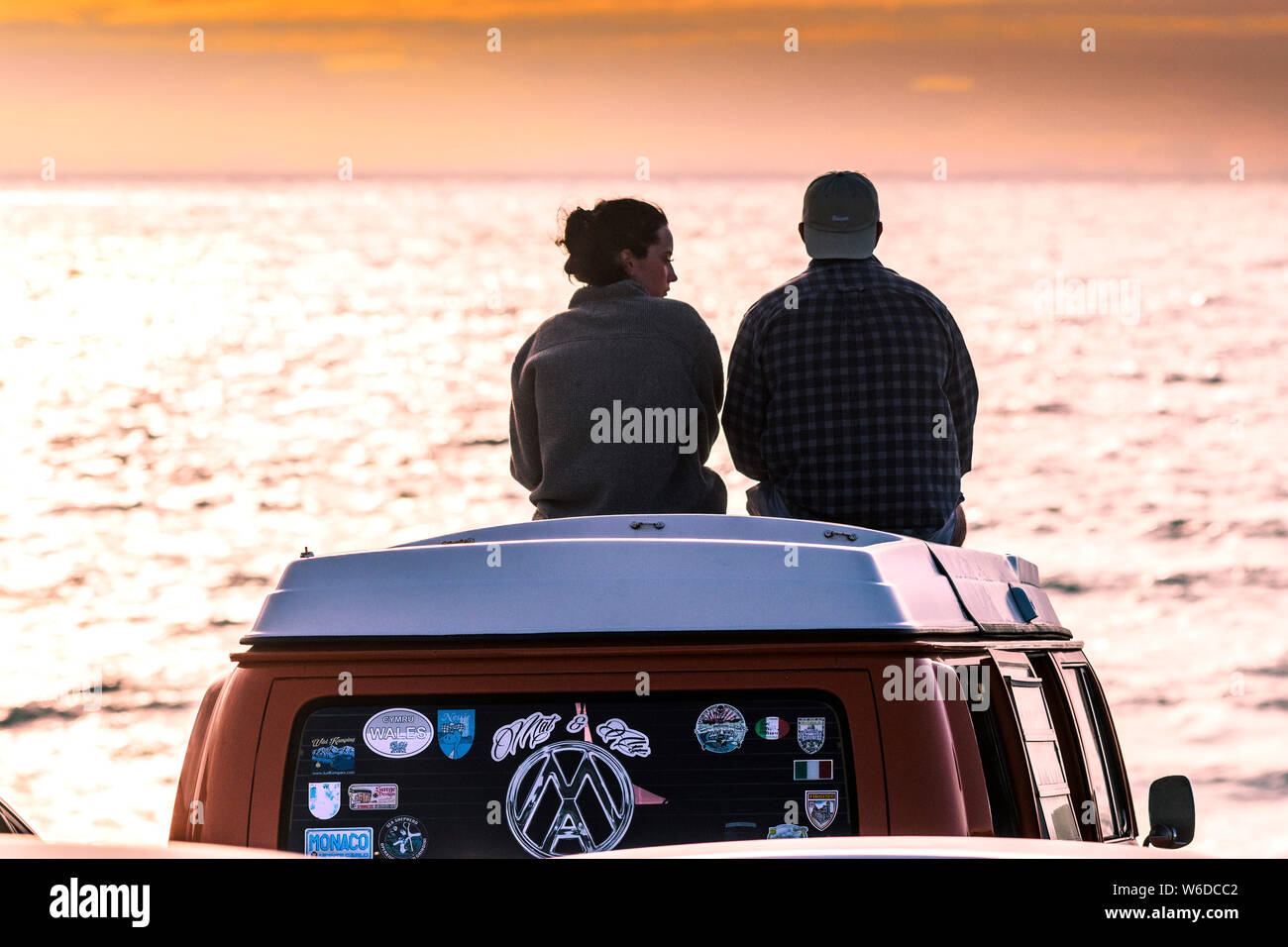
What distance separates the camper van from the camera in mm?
3457

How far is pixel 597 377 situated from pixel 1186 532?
1062 inches

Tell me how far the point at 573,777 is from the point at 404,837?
1.05ft

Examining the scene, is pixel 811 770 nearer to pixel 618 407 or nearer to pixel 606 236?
pixel 618 407

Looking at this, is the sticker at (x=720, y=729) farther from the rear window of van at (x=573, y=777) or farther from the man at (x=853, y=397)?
the man at (x=853, y=397)

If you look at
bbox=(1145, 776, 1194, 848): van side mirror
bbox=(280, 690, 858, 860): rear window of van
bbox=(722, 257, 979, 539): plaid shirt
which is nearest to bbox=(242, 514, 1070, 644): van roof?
bbox=(280, 690, 858, 860): rear window of van

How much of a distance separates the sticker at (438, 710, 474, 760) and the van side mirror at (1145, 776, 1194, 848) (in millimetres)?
2212

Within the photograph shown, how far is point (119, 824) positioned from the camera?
56.9 ft

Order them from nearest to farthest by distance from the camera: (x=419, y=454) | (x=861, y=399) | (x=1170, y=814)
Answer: (x=1170, y=814) → (x=861, y=399) → (x=419, y=454)

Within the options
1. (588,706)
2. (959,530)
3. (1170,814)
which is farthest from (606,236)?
(588,706)

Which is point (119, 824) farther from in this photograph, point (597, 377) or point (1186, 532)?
point (1186, 532)

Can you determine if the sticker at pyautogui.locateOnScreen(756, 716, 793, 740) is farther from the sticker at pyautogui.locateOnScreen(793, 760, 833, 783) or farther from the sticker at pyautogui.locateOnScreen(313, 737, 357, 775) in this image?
the sticker at pyautogui.locateOnScreen(313, 737, 357, 775)

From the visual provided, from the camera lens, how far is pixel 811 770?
350cm

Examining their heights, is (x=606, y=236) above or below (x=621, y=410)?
above

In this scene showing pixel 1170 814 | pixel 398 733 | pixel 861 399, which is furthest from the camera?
pixel 861 399
